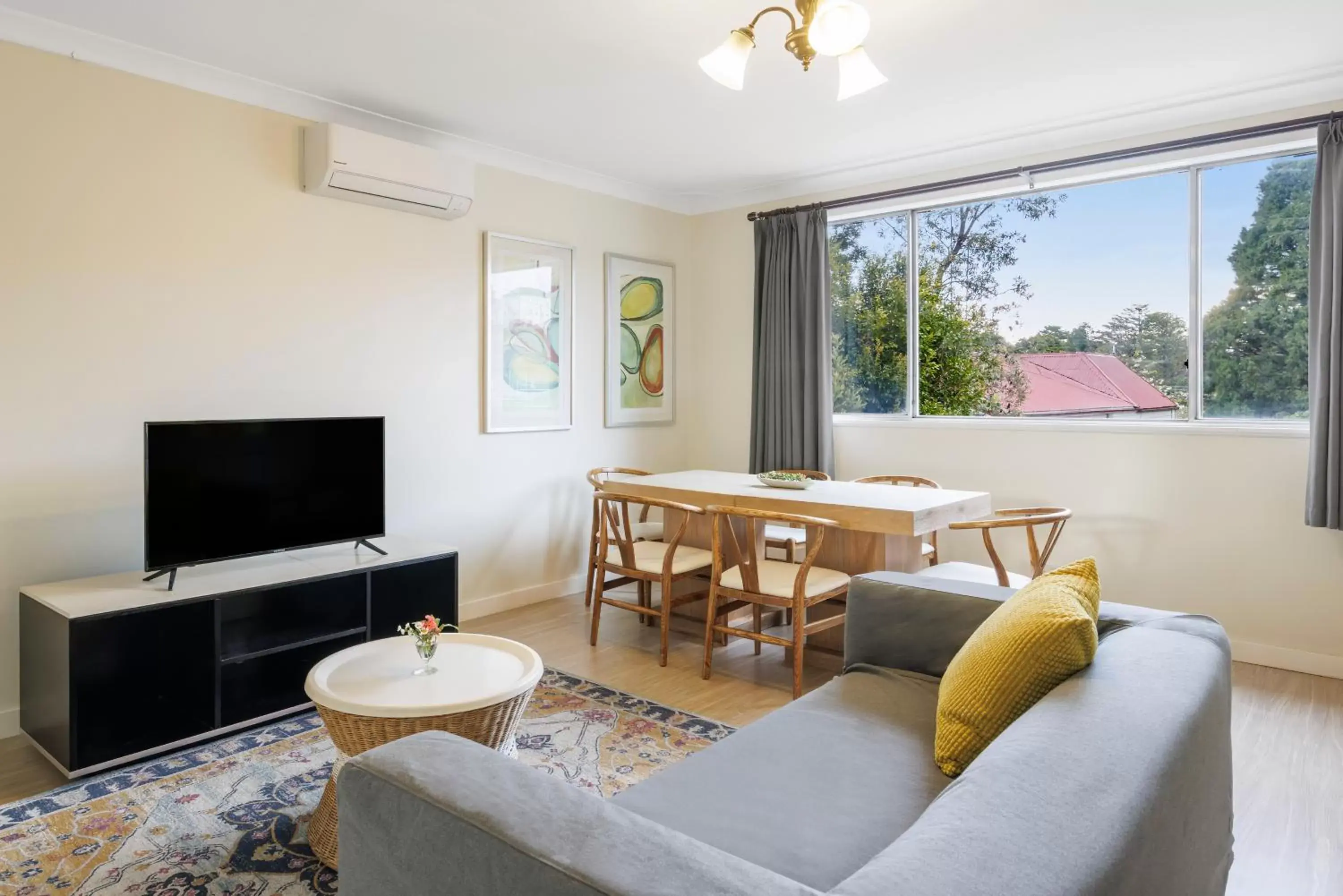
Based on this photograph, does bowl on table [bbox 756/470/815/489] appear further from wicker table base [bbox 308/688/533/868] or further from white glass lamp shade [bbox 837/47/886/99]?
wicker table base [bbox 308/688/533/868]

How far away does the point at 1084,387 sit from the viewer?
425 cm

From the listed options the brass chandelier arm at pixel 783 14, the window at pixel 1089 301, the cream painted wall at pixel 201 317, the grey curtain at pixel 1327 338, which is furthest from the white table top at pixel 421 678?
the grey curtain at pixel 1327 338

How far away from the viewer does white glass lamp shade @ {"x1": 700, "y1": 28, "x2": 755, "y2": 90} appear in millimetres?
2520

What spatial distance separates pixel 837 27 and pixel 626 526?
228cm

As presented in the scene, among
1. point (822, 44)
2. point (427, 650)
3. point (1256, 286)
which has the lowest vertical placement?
point (427, 650)

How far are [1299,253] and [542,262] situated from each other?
3.66m

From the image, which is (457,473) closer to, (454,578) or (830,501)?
(454,578)

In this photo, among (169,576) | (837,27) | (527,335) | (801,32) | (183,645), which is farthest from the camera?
(527,335)

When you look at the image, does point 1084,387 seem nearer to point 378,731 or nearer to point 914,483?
point 914,483

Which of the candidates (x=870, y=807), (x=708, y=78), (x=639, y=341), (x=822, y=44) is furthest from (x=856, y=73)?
(x=639, y=341)

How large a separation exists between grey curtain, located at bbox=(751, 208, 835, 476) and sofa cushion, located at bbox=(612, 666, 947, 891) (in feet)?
9.86

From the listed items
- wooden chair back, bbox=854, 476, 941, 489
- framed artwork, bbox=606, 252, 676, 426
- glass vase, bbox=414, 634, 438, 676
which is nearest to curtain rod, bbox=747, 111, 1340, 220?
framed artwork, bbox=606, 252, 676, 426

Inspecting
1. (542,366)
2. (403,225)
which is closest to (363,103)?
(403,225)

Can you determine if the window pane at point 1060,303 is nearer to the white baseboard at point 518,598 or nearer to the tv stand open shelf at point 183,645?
the white baseboard at point 518,598
